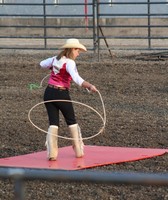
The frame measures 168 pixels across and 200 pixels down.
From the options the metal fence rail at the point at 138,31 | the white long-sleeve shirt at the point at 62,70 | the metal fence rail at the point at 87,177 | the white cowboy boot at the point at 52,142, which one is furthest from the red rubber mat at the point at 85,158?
the metal fence rail at the point at 138,31

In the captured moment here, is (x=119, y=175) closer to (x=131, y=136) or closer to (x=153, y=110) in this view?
A: (x=131, y=136)

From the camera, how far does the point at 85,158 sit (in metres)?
9.09

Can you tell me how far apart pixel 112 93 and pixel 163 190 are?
771 cm

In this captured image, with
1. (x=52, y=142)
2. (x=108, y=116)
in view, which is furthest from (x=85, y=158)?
(x=108, y=116)

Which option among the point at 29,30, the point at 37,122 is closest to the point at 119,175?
the point at 37,122

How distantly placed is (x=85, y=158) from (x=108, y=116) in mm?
2943

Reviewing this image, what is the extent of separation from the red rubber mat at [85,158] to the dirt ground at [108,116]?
0.57ft

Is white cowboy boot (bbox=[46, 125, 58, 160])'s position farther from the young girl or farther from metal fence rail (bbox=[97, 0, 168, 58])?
metal fence rail (bbox=[97, 0, 168, 58])

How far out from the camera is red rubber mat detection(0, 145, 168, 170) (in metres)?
8.61

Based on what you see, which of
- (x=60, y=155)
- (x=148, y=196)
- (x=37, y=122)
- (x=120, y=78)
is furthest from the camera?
(x=120, y=78)

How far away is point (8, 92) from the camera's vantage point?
1515 cm

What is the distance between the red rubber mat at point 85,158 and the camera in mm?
8609

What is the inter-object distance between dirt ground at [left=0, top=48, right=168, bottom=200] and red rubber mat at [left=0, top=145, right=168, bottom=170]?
0.57ft

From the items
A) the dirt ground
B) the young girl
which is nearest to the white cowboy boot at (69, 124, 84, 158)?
the young girl
